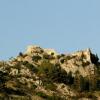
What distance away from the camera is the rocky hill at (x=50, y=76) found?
6048 inches

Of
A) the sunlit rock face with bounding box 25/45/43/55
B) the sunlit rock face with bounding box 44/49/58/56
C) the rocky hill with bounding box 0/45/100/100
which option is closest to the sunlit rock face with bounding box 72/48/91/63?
the rocky hill with bounding box 0/45/100/100

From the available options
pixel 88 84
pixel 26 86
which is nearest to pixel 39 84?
pixel 26 86

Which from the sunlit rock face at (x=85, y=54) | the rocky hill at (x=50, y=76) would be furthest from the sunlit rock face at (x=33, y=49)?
the sunlit rock face at (x=85, y=54)

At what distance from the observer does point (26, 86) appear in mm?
158500

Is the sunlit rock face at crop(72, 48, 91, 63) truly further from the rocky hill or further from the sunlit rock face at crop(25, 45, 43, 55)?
the sunlit rock face at crop(25, 45, 43, 55)

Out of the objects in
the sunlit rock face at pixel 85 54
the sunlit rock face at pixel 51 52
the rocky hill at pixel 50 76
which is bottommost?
the rocky hill at pixel 50 76

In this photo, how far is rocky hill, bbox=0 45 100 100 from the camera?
154 metres

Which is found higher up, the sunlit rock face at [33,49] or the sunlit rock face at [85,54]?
the sunlit rock face at [33,49]

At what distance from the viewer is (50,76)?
168 metres

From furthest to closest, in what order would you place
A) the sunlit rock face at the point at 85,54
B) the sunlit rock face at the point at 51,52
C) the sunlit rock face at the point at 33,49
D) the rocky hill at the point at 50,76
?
the sunlit rock face at the point at 33,49 < the sunlit rock face at the point at 51,52 < the sunlit rock face at the point at 85,54 < the rocky hill at the point at 50,76

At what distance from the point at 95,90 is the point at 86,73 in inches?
331

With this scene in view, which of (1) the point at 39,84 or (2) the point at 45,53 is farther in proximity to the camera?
(2) the point at 45,53

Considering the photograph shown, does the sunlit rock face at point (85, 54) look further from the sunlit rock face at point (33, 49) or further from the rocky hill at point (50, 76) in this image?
the sunlit rock face at point (33, 49)

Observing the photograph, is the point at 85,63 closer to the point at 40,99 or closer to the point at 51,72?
the point at 51,72
